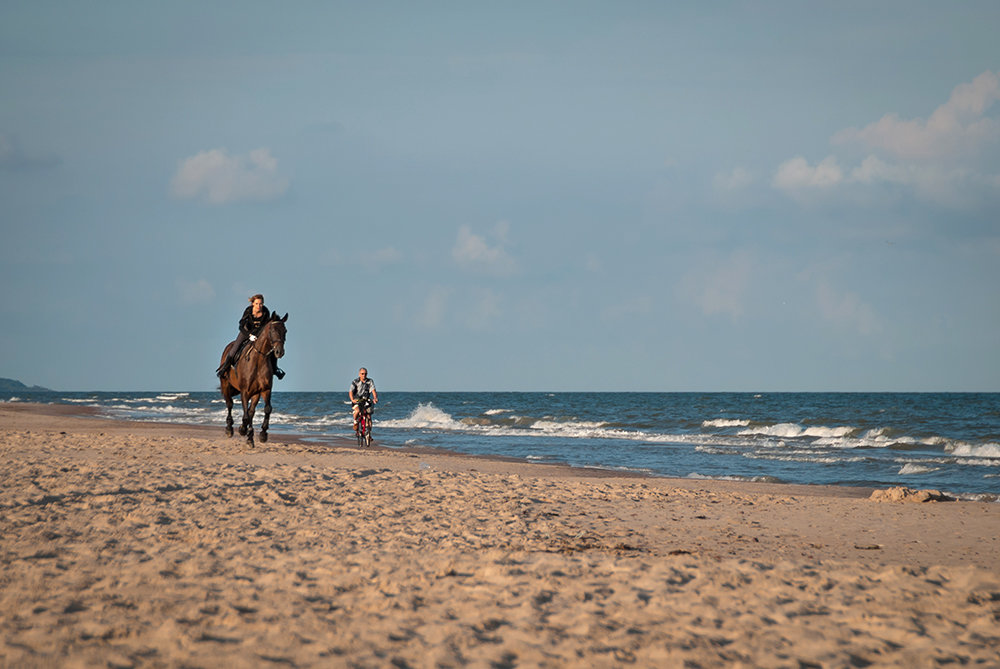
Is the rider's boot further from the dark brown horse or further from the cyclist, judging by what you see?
the cyclist

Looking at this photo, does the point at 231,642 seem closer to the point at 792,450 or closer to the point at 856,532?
the point at 856,532

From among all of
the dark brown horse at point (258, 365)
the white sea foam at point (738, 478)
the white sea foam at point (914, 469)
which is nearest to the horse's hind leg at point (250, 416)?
the dark brown horse at point (258, 365)

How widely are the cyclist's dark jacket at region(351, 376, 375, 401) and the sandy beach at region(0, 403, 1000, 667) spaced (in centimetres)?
960

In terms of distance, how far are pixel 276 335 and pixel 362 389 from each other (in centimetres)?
526

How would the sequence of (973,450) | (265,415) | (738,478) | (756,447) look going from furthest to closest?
(756,447)
(973,450)
(265,415)
(738,478)

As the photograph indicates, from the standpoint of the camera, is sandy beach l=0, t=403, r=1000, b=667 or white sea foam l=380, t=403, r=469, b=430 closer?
sandy beach l=0, t=403, r=1000, b=667

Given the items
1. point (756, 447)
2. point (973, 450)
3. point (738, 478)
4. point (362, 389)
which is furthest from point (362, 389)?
point (973, 450)

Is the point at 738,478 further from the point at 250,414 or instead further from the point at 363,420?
the point at 250,414

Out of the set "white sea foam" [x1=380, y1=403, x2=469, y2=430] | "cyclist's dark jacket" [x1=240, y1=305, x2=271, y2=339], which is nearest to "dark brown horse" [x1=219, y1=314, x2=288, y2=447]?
"cyclist's dark jacket" [x1=240, y1=305, x2=271, y2=339]

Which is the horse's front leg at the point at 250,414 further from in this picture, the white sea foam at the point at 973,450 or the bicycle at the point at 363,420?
the white sea foam at the point at 973,450

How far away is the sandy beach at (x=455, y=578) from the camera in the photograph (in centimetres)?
482

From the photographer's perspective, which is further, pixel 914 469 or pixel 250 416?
pixel 914 469

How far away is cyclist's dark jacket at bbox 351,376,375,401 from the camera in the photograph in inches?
834

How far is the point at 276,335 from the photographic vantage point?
16219 mm
